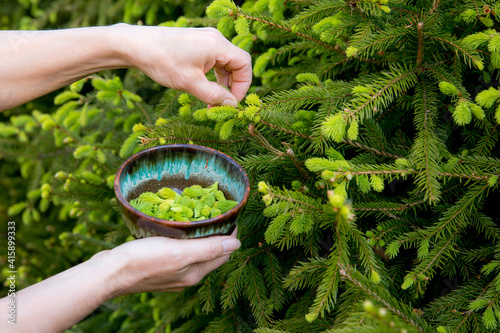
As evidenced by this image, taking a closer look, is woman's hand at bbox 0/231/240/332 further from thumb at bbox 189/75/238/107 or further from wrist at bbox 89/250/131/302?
thumb at bbox 189/75/238/107

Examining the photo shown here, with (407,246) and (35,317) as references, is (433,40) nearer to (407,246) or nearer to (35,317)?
(407,246)

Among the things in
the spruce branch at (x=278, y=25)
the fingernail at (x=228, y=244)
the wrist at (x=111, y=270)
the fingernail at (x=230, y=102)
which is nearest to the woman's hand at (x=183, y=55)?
the fingernail at (x=230, y=102)

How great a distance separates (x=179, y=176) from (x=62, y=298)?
1.92 ft

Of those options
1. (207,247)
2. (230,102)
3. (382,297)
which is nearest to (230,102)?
(230,102)

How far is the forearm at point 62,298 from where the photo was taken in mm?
1297

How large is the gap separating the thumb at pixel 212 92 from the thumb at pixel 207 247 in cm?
57

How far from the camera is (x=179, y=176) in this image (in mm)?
1582

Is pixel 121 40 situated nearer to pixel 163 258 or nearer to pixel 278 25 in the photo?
pixel 278 25

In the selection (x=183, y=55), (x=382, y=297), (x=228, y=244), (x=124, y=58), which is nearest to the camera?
(x=382, y=297)

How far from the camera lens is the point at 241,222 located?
1652 millimetres

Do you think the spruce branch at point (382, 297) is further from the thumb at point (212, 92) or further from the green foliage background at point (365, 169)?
the thumb at point (212, 92)

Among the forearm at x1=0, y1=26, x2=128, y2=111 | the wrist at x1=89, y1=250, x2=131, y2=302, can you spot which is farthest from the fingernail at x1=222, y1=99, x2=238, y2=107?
the wrist at x1=89, y1=250, x2=131, y2=302

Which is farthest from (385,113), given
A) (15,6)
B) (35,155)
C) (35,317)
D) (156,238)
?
(15,6)

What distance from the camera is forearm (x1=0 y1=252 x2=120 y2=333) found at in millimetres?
1297
